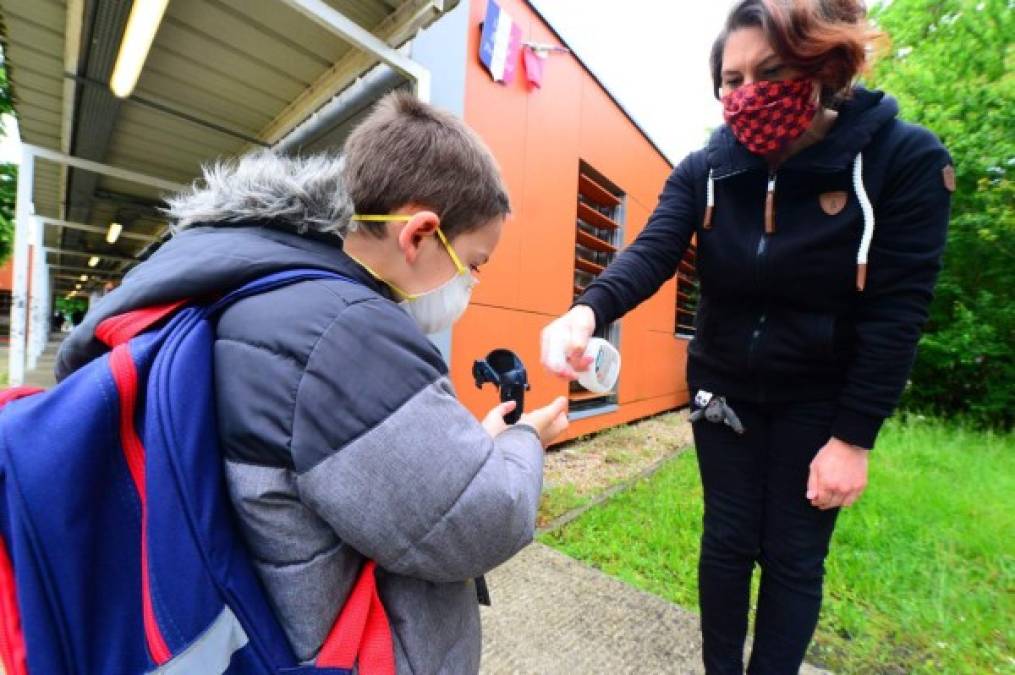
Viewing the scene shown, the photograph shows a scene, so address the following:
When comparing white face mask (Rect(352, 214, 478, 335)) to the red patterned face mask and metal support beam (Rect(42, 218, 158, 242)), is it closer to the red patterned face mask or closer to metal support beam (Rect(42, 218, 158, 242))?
the red patterned face mask

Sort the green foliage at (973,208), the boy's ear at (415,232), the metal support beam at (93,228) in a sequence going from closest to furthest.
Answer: the boy's ear at (415,232) < the green foliage at (973,208) < the metal support beam at (93,228)

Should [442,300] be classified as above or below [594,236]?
below

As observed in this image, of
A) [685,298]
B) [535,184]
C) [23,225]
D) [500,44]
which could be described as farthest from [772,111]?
[685,298]

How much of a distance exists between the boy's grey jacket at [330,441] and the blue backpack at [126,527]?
5cm

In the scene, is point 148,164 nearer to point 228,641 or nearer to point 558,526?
point 558,526

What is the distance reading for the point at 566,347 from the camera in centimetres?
122

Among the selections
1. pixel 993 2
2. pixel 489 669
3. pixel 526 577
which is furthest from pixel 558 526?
pixel 993 2

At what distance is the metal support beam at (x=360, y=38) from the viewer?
2.58 metres

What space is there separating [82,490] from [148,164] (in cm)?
667

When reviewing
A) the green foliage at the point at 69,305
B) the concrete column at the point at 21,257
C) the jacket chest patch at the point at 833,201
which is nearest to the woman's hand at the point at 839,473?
the jacket chest patch at the point at 833,201

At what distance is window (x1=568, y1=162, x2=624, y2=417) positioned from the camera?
5.54 meters

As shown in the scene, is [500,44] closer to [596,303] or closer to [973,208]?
[596,303]

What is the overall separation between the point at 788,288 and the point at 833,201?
9.2 inches

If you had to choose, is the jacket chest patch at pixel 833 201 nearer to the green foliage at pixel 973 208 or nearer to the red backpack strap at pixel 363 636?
the red backpack strap at pixel 363 636
